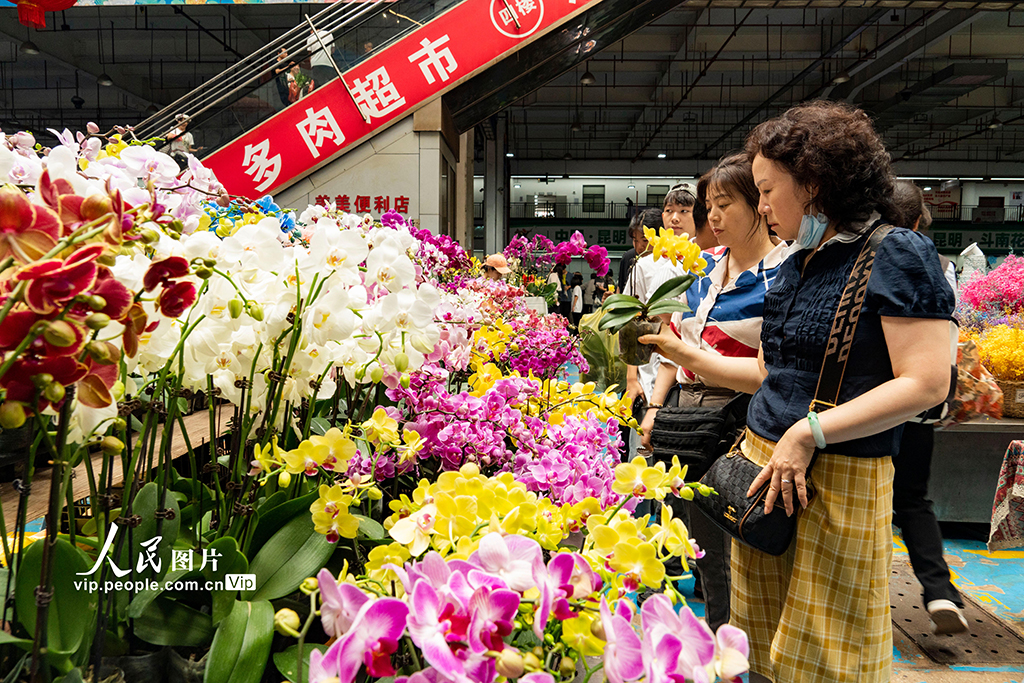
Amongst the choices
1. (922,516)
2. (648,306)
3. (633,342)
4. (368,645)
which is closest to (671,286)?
(648,306)

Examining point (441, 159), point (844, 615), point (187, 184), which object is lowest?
point (844, 615)

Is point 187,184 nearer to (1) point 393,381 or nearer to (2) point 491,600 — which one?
(1) point 393,381

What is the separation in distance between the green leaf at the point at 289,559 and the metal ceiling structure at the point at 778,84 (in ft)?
27.1

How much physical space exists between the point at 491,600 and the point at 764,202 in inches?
46.2

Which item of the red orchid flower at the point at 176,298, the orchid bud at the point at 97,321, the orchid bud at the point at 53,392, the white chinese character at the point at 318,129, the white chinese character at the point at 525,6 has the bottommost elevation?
the orchid bud at the point at 53,392

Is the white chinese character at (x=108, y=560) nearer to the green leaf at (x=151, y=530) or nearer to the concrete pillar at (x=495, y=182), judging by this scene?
the green leaf at (x=151, y=530)

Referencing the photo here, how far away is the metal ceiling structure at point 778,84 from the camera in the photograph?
11.3 metres

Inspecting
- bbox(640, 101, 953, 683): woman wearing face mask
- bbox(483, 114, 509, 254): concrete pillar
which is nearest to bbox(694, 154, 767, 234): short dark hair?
bbox(640, 101, 953, 683): woman wearing face mask

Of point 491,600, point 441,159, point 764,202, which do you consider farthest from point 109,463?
point 441,159

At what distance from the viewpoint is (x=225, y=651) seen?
55 cm

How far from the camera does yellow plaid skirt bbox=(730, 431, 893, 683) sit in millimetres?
1248

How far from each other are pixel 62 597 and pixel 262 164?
245 inches

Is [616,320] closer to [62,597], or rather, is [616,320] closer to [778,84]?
[62,597]

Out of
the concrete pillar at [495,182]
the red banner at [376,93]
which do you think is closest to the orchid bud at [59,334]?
the red banner at [376,93]
